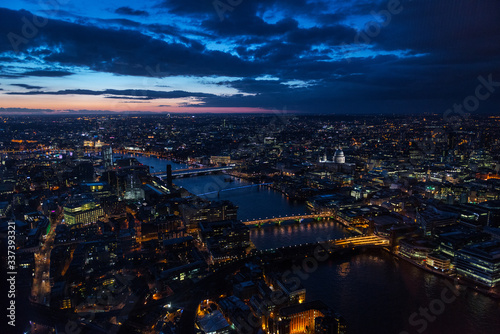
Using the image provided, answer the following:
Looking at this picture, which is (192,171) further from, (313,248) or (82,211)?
(313,248)

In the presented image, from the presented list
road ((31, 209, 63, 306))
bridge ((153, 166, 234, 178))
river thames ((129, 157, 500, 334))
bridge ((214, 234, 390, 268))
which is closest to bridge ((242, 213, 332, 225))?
river thames ((129, 157, 500, 334))

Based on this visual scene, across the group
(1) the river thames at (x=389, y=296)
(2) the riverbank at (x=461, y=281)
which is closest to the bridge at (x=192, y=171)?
(1) the river thames at (x=389, y=296)

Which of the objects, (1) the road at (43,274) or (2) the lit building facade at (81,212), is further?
(2) the lit building facade at (81,212)

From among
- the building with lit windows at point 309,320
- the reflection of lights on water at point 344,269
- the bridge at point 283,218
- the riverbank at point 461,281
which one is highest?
the building with lit windows at point 309,320

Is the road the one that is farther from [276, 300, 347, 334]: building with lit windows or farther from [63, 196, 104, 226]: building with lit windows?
[276, 300, 347, 334]: building with lit windows

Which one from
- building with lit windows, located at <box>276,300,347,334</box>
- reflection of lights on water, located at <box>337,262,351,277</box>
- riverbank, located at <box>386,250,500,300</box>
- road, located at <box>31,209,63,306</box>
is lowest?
road, located at <box>31,209,63,306</box>

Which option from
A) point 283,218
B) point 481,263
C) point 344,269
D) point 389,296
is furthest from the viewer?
point 283,218

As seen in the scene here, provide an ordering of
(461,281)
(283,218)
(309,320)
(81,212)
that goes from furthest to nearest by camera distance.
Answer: (81,212) → (283,218) → (461,281) → (309,320)

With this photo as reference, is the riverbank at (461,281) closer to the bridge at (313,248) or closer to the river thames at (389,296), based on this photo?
the river thames at (389,296)

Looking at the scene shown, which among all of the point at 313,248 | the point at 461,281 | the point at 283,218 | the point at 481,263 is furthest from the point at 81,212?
the point at 481,263
